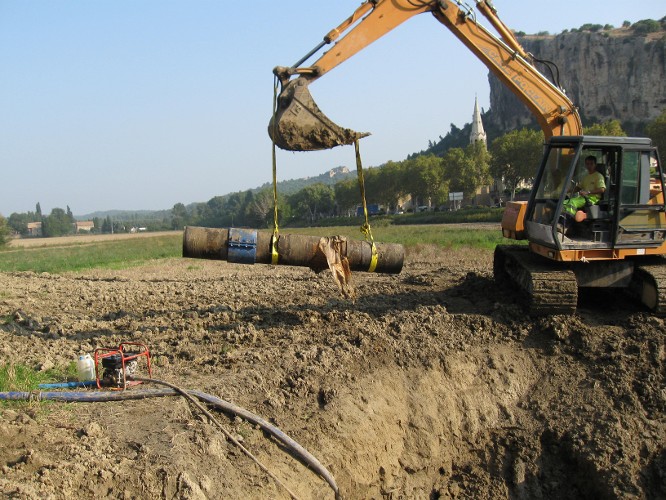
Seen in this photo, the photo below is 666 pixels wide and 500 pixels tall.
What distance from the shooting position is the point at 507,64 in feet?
30.6

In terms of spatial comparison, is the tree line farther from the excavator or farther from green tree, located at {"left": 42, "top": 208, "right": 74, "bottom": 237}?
green tree, located at {"left": 42, "top": 208, "right": 74, "bottom": 237}

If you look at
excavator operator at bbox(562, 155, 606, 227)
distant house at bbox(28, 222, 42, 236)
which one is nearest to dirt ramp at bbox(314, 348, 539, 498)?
excavator operator at bbox(562, 155, 606, 227)

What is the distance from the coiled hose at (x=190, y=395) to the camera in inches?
211

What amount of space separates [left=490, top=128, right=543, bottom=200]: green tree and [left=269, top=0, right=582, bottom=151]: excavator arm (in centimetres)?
4846

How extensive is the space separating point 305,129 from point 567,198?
395 cm

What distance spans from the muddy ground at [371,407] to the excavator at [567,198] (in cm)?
62

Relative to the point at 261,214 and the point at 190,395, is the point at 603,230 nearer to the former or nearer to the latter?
the point at 190,395

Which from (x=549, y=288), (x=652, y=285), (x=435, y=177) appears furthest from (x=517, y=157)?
(x=549, y=288)

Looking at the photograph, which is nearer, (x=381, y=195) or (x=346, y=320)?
(x=346, y=320)

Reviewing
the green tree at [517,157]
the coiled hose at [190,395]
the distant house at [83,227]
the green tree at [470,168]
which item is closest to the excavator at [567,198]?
the coiled hose at [190,395]

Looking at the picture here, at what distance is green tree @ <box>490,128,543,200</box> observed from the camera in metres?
56.3

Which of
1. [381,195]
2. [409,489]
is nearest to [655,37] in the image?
[381,195]

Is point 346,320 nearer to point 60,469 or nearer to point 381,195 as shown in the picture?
point 60,469

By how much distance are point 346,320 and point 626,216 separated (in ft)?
14.1
